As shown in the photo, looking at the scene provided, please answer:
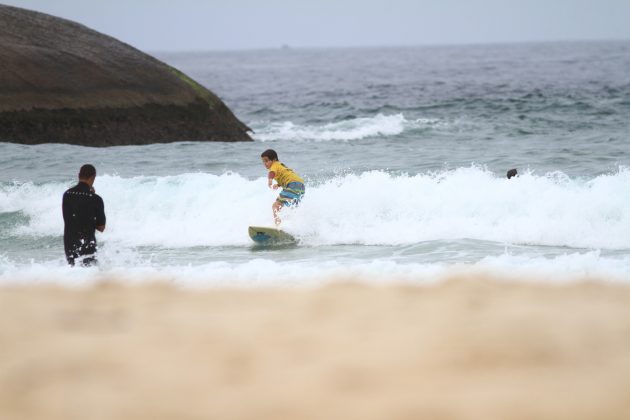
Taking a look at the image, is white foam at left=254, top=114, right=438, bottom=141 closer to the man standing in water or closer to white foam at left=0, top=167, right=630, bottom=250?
white foam at left=0, top=167, right=630, bottom=250

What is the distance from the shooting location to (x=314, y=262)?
944 cm

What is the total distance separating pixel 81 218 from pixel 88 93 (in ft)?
43.2

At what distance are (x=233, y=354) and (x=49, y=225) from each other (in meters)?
9.17

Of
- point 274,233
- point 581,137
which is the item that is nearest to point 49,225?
point 274,233

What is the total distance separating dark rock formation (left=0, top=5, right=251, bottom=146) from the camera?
63.5ft

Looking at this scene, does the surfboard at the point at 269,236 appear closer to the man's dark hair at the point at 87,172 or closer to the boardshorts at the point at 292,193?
the boardshorts at the point at 292,193

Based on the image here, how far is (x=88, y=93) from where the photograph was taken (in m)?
20.3

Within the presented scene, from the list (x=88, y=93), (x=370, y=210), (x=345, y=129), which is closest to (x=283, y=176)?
(x=370, y=210)

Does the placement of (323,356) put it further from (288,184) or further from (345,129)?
(345,129)

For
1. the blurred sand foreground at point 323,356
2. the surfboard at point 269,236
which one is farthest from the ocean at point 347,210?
the blurred sand foreground at point 323,356

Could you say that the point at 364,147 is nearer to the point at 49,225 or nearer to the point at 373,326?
the point at 49,225

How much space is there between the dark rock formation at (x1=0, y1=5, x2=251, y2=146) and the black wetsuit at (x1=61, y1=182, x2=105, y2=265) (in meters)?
12.2

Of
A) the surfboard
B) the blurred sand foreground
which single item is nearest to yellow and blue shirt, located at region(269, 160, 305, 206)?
the surfboard

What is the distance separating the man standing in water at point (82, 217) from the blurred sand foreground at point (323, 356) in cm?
140
